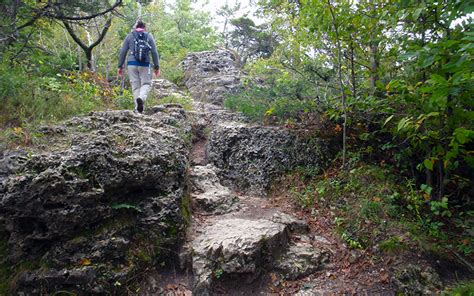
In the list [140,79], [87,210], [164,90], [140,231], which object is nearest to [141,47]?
[140,79]

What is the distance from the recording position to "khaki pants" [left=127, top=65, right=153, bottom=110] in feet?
22.4

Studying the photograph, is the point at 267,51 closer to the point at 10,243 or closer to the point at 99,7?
the point at 99,7

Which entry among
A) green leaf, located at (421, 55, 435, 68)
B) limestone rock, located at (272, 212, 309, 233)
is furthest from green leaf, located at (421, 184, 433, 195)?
green leaf, located at (421, 55, 435, 68)

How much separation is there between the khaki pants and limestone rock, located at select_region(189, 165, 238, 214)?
2251 millimetres

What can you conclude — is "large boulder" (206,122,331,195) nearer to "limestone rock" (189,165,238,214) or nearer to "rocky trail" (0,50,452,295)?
"limestone rock" (189,165,238,214)

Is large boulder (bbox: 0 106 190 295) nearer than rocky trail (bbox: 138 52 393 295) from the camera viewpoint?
Yes

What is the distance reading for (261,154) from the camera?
654 cm

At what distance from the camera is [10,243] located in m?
3.44

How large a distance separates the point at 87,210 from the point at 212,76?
969 cm

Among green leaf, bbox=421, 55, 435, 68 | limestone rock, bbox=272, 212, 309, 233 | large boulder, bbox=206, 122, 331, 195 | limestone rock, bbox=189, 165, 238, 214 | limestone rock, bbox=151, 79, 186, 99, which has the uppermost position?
limestone rock, bbox=151, 79, 186, 99

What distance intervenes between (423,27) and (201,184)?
14.7 ft

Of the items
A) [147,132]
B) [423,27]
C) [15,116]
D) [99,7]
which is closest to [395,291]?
[423,27]

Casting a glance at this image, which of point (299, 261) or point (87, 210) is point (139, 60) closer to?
Result: point (87, 210)

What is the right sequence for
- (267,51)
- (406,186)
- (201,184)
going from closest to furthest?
1. (406,186)
2. (201,184)
3. (267,51)
